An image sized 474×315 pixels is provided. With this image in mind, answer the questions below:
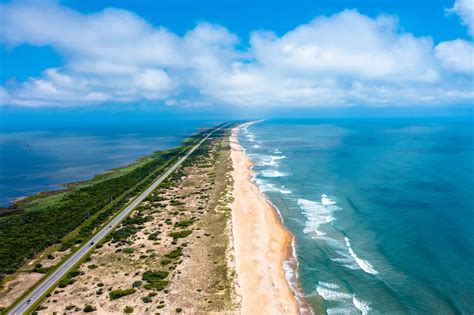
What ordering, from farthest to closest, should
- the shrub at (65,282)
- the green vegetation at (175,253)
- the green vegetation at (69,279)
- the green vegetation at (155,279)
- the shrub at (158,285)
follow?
the green vegetation at (175,253), the green vegetation at (69,279), the shrub at (65,282), the green vegetation at (155,279), the shrub at (158,285)

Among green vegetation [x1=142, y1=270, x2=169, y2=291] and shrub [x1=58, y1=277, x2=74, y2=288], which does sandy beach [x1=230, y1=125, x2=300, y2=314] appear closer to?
green vegetation [x1=142, y1=270, x2=169, y2=291]

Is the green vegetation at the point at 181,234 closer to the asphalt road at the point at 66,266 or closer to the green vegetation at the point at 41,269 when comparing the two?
the asphalt road at the point at 66,266

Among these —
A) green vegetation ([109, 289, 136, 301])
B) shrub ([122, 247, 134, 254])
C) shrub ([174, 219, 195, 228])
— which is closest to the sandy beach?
shrub ([174, 219, 195, 228])

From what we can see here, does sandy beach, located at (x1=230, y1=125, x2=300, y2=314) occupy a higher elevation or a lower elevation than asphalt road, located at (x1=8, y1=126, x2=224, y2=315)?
lower

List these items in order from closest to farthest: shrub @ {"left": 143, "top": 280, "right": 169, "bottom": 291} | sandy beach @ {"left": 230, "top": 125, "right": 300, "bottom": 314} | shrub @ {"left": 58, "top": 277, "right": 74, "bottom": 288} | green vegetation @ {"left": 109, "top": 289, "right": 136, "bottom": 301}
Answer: sandy beach @ {"left": 230, "top": 125, "right": 300, "bottom": 314} < green vegetation @ {"left": 109, "top": 289, "right": 136, "bottom": 301} < shrub @ {"left": 143, "top": 280, "right": 169, "bottom": 291} < shrub @ {"left": 58, "top": 277, "right": 74, "bottom": 288}

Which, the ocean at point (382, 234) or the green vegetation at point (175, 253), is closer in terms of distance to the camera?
the ocean at point (382, 234)

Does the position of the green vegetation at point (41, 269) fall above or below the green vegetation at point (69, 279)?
above

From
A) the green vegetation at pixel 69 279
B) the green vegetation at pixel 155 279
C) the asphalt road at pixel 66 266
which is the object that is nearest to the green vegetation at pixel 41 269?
the asphalt road at pixel 66 266

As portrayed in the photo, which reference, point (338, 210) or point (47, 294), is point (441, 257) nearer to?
point (338, 210)
